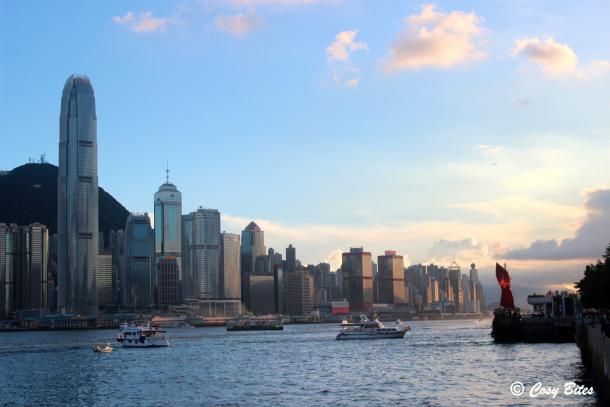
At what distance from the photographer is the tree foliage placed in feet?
367

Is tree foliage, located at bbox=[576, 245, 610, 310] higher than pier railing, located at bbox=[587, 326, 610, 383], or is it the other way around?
tree foliage, located at bbox=[576, 245, 610, 310]

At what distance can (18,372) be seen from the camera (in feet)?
395

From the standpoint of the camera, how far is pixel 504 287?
176 metres

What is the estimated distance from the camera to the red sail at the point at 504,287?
567 ft

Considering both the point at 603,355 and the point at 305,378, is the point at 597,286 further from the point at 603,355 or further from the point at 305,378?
the point at 603,355

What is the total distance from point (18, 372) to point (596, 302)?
8561cm

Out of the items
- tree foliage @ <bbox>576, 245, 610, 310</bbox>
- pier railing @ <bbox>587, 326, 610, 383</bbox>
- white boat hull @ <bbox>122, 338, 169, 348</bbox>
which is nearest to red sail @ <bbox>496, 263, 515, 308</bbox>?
tree foliage @ <bbox>576, 245, 610, 310</bbox>

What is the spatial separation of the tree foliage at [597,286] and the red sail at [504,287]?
90.2ft

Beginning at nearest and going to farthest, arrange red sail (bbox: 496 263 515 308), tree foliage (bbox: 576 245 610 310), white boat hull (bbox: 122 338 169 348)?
tree foliage (bbox: 576 245 610 310) < red sail (bbox: 496 263 515 308) < white boat hull (bbox: 122 338 169 348)

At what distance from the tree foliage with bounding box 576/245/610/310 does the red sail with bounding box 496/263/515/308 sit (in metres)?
27.5

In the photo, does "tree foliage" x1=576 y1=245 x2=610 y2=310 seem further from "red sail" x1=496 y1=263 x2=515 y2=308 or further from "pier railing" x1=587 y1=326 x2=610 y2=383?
"pier railing" x1=587 y1=326 x2=610 y2=383

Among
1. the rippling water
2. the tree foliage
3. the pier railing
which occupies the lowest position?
the rippling water

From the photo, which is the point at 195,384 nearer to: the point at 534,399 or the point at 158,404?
the point at 158,404

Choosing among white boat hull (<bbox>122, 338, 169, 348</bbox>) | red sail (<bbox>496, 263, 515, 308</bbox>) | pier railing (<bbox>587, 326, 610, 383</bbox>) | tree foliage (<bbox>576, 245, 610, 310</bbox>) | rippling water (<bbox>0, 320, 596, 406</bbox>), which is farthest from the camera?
white boat hull (<bbox>122, 338, 169, 348</bbox>)
